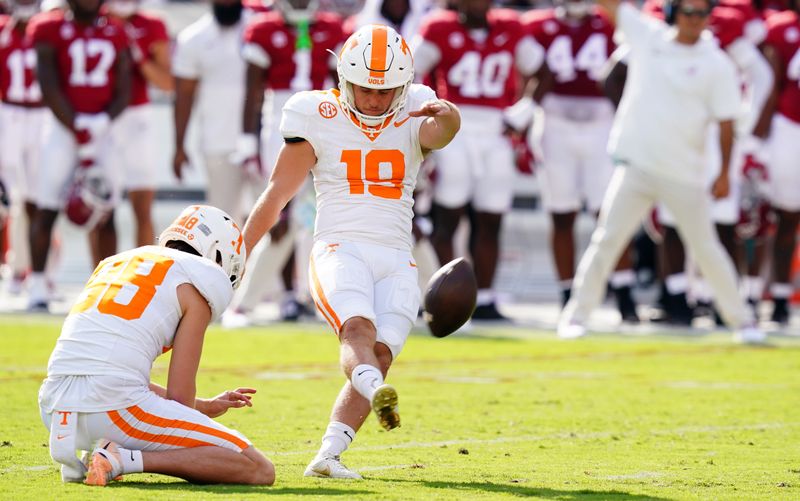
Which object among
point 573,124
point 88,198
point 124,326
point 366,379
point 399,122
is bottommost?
point 88,198

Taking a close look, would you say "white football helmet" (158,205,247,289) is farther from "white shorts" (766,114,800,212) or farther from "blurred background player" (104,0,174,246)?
"white shorts" (766,114,800,212)

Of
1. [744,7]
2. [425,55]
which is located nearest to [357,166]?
[425,55]

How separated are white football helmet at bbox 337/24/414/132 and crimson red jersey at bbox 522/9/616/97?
22.6 feet

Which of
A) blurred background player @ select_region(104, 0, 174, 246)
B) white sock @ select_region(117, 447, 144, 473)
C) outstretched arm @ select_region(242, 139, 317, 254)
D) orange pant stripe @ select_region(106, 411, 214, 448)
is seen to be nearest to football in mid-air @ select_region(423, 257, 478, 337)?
outstretched arm @ select_region(242, 139, 317, 254)

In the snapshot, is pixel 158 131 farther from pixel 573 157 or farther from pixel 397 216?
pixel 397 216

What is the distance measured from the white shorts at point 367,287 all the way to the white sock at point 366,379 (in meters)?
0.35

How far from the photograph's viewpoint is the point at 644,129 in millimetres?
11438

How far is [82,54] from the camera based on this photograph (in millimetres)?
13000

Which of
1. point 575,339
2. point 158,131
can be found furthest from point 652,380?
point 158,131

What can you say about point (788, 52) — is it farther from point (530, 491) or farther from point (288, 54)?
point (530, 491)

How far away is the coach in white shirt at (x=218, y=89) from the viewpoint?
43.3 feet

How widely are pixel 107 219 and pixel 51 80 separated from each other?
1142 mm

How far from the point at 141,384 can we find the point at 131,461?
0.25m

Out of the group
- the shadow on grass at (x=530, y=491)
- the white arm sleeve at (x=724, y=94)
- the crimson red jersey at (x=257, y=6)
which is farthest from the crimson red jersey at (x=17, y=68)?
the shadow on grass at (x=530, y=491)
